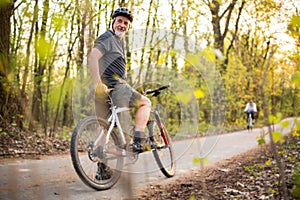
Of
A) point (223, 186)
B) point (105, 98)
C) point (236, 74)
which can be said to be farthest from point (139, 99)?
point (236, 74)

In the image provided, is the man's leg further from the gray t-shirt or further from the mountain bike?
the gray t-shirt

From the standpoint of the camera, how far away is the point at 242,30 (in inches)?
1216

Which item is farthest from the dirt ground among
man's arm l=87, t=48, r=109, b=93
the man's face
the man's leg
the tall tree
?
the tall tree

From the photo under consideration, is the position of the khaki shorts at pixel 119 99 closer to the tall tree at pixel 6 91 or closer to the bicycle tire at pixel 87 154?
the bicycle tire at pixel 87 154

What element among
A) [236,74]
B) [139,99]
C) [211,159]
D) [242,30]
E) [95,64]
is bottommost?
[211,159]

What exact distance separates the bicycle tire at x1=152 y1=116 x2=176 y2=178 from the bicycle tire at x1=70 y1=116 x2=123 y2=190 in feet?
2.22

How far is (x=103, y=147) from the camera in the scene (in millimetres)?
4621

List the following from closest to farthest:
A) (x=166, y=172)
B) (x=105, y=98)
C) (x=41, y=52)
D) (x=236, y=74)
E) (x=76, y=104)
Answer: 1. (x=41, y=52)
2. (x=105, y=98)
3. (x=166, y=172)
4. (x=76, y=104)
5. (x=236, y=74)

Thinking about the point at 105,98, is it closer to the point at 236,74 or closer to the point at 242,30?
the point at 236,74

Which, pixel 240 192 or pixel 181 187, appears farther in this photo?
pixel 181 187

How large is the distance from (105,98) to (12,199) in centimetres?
154

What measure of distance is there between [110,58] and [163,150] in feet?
5.69

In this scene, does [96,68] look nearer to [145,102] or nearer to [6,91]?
[145,102]

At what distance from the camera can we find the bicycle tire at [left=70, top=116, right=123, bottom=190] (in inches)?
168
